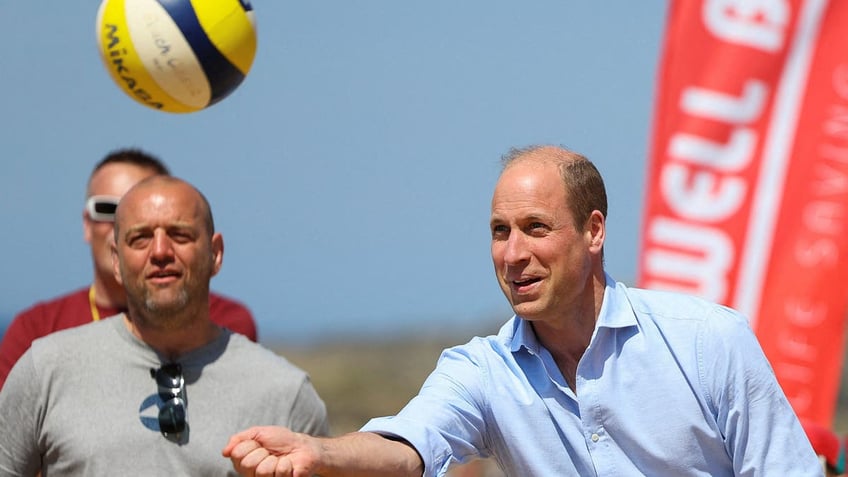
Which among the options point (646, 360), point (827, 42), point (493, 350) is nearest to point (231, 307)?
point (493, 350)

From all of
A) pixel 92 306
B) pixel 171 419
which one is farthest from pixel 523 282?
pixel 92 306

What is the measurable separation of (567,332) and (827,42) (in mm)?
5114

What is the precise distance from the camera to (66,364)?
580 centimetres

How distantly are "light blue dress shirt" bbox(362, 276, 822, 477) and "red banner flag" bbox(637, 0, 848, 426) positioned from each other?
465cm

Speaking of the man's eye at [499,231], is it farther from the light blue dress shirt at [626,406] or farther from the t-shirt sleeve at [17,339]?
the t-shirt sleeve at [17,339]

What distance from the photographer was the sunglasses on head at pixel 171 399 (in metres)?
5.68

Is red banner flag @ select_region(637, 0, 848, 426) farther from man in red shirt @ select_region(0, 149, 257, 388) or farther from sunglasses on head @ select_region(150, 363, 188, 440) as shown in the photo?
sunglasses on head @ select_region(150, 363, 188, 440)

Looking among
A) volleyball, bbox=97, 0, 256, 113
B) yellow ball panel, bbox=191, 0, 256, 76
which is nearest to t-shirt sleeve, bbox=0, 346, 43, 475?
volleyball, bbox=97, 0, 256, 113

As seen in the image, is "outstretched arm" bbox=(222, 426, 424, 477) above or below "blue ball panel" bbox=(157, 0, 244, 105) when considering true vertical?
below

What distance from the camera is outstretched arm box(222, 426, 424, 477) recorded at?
4.02 metres

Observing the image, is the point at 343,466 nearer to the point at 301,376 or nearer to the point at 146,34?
the point at 301,376

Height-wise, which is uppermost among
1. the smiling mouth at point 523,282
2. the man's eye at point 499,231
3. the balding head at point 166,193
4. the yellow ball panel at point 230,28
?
the yellow ball panel at point 230,28

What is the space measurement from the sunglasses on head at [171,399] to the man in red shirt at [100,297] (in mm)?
847

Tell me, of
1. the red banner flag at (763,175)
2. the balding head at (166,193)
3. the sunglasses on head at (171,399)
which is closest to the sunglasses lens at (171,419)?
the sunglasses on head at (171,399)
